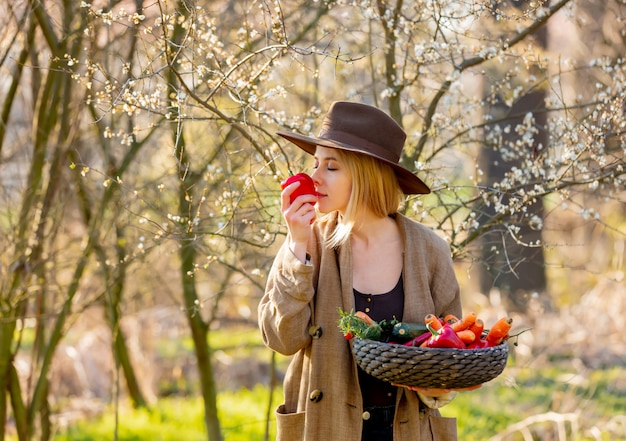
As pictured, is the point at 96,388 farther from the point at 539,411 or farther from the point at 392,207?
the point at 392,207

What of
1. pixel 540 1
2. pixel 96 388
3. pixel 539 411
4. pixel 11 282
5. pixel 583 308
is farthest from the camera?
pixel 583 308

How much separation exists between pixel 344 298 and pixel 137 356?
236 inches

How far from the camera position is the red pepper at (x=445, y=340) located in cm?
257

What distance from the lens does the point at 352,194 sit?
2.95 metres

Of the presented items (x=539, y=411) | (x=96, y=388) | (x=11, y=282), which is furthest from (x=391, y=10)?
(x=96, y=388)

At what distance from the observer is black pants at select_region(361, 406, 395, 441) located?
9.56 ft

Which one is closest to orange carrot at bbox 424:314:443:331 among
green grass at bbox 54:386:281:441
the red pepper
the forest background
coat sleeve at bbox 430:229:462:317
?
the red pepper

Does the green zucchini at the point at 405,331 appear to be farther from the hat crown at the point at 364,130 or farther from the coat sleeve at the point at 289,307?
the hat crown at the point at 364,130

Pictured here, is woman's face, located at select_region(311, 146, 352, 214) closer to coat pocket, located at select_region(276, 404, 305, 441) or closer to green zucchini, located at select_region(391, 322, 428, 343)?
green zucchini, located at select_region(391, 322, 428, 343)

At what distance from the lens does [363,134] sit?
116 inches

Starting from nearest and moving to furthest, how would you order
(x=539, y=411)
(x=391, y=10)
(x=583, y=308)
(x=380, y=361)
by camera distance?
(x=380, y=361) → (x=391, y=10) → (x=539, y=411) → (x=583, y=308)

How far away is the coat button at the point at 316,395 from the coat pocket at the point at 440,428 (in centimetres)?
40

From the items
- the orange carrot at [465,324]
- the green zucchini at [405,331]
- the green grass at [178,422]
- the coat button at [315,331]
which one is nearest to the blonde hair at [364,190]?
the coat button at [315,331]

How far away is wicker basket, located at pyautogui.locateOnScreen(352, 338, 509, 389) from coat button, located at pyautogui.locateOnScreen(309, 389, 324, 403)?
0.36 metres
